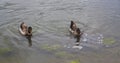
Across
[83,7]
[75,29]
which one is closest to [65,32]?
[75,29]

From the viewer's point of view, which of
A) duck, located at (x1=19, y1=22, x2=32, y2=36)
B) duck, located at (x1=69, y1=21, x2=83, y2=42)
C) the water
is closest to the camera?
the water

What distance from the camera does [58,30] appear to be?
56.2ft

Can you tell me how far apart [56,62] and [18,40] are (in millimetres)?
3649

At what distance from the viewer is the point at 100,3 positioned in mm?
22141

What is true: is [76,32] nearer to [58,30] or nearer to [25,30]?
[58,30]

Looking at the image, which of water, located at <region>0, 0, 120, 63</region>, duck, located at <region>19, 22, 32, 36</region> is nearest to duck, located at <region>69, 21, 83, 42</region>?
water, located at <region>0, 0, 120, 63</region>

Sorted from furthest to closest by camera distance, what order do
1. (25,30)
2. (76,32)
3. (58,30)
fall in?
(58,30) → (25,30) → (76,32)

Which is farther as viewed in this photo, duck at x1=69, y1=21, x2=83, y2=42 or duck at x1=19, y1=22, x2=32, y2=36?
duck at x1=19, y1=22, x2=32, y2=36

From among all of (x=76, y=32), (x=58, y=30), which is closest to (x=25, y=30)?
(x=58, y=30)

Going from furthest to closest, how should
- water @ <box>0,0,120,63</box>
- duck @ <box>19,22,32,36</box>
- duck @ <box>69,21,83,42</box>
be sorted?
duck @ <box>19,22,32,36</box> < duck @ <box>69,21,83,42</box> < water @ <box>0,0,120,63</box>

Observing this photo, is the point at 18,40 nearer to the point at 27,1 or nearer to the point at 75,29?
the point at 75,29

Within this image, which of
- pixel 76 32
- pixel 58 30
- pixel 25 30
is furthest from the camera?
pixel 58 30

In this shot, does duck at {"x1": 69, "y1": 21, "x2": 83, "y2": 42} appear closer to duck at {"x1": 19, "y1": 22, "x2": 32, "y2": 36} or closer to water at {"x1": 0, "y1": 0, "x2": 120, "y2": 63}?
water at {"x1": 0, "y1": 0, "x2": 120, "y2": 63}

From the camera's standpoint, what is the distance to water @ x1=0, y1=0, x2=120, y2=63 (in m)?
13.7
